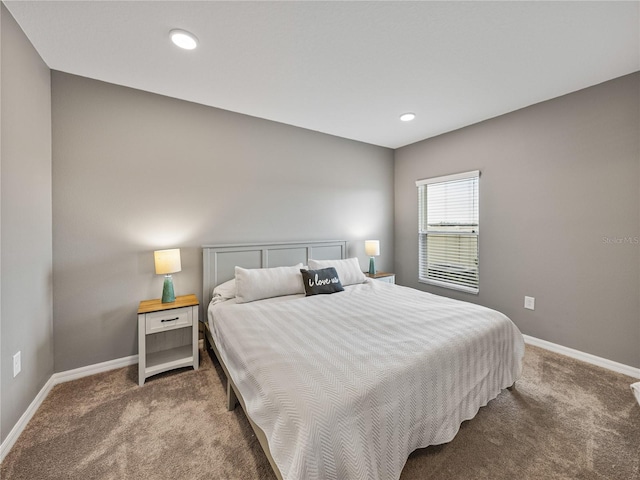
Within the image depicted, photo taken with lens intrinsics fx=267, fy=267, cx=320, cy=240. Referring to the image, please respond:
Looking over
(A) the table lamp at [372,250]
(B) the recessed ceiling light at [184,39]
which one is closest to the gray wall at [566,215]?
(A) the table lamp at [372,250]

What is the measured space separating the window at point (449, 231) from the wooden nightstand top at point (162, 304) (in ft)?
10.3

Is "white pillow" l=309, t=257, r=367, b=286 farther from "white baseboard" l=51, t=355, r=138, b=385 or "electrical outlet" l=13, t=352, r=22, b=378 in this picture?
"electrical outlet" l=13, t=352, r=22, b=378

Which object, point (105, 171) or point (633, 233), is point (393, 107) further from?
point (105, 171)

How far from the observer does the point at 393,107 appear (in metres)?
2.83

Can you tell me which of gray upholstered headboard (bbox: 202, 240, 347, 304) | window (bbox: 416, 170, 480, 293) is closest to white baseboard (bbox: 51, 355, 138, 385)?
gray upholstered headboard (bbox: 202, 240, 347, 304)

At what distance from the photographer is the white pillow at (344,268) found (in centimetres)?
304

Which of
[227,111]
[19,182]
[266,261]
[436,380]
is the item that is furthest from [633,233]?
[19,182]

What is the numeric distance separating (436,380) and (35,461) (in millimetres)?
2231

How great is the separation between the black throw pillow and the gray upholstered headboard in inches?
19.5

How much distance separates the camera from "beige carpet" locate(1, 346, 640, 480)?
1.41 meters

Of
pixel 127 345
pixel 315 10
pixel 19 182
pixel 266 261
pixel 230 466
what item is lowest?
pixel 230 466

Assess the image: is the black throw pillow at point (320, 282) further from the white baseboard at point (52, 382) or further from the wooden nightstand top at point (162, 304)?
the white baseboard at point (52, 382)

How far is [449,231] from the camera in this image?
12.0 ft

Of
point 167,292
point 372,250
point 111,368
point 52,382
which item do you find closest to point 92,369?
point 111,368
